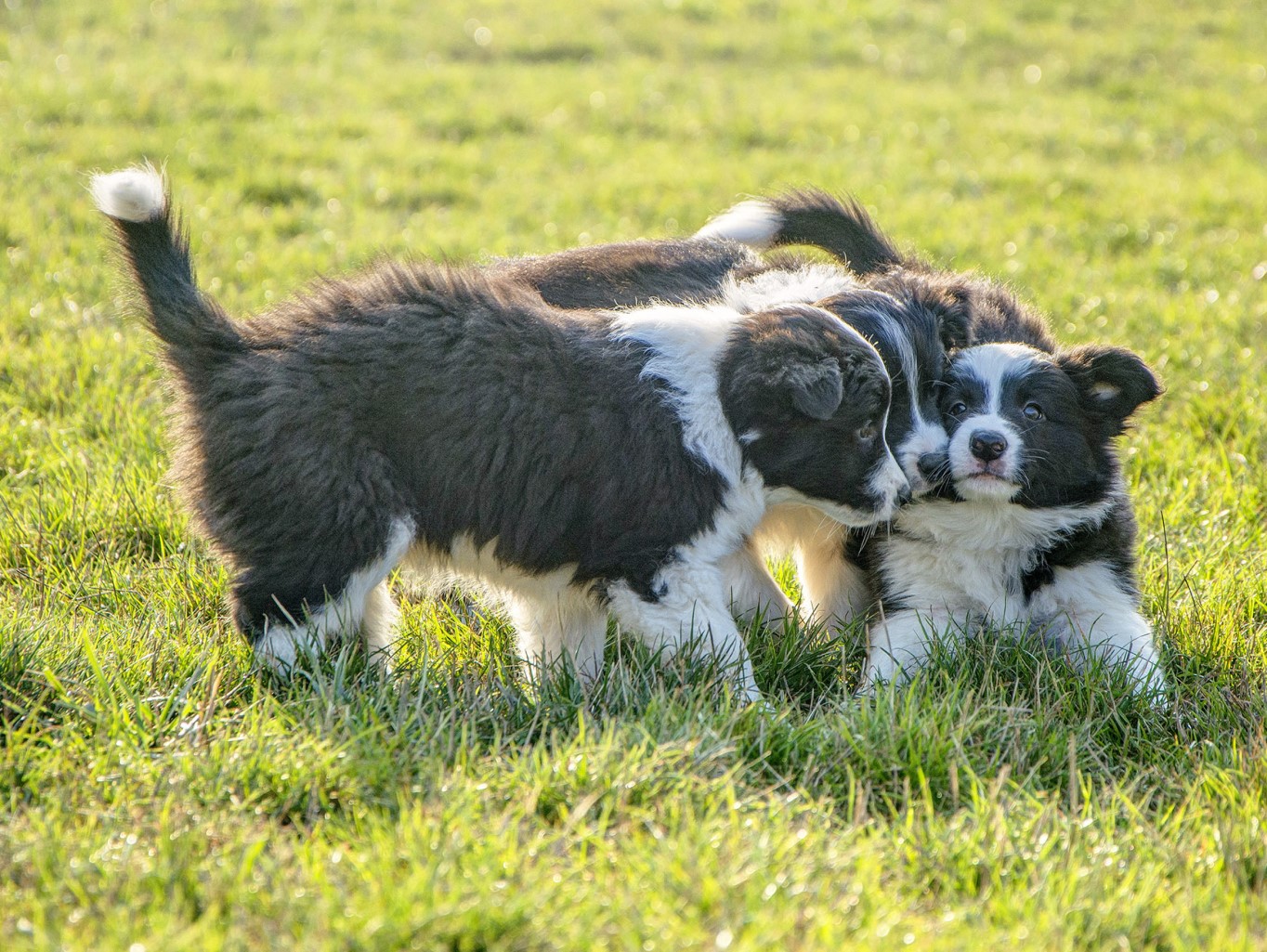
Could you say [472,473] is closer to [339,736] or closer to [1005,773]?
[339,736]

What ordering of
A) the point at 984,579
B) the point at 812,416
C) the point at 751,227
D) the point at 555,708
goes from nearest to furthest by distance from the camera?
the point at 555,708 < the point at 812,416 < the point at 984,579 < the point at 751,227

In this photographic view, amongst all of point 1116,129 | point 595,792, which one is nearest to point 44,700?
point 595,792

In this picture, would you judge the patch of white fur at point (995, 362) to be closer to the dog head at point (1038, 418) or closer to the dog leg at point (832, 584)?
the dog head at point (1038, 418)

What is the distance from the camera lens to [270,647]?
3.12 meters

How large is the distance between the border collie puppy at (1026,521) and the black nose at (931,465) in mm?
25

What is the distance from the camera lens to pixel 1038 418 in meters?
3.57

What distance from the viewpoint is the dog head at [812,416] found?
3.39m

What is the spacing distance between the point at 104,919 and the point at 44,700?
3.18ft

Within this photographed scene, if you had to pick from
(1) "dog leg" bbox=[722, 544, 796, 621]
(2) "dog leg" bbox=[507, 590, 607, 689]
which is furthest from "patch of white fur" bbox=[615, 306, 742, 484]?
(2) "dog leg" bbox=[507, 590, 607, 689]

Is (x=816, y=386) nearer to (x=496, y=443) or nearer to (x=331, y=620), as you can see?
(x=496, y=443)

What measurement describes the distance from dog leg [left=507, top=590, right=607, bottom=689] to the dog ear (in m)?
1.44

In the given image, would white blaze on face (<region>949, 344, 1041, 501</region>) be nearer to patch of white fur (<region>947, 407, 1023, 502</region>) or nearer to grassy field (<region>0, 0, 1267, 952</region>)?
patch of white fur (<region>947, 407, 1023, 502</region>)

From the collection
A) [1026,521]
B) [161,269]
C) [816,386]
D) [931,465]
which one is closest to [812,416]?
[816,386]

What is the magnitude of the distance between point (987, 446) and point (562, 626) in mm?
1211
